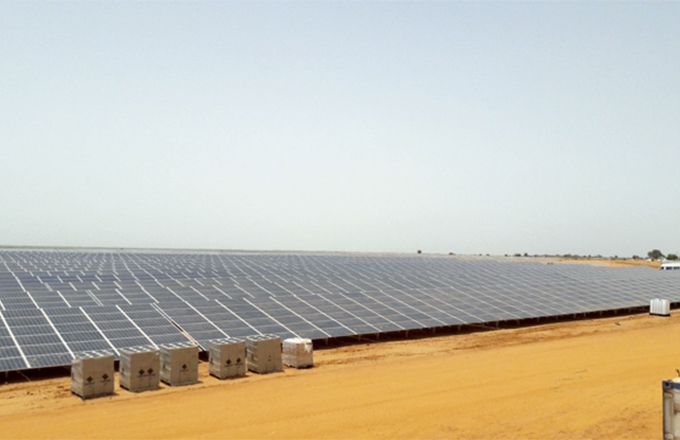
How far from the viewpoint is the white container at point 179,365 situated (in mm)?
20097

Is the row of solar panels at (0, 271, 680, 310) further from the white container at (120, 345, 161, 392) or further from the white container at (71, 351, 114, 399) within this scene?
the white container at (71, 351, 114, 399)

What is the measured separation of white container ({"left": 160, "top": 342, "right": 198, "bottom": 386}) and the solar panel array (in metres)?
2.84

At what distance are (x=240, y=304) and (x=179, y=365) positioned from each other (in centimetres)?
1024

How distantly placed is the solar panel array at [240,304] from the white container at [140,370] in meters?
2.71

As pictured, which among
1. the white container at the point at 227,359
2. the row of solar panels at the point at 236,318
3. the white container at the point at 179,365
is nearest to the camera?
the white container at the point at 179,365

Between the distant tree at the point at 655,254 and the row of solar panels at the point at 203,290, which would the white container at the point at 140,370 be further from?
the distant tree at the point at 655,254

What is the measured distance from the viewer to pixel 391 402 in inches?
712

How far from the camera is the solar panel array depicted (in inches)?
912

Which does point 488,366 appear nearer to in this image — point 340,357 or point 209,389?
point 340,357

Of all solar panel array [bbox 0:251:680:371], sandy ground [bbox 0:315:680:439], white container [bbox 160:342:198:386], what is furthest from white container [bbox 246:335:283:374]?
solar panel array [bbox 0:251:680:371]

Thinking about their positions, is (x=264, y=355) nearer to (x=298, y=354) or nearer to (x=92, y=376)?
(x=298, y=354)

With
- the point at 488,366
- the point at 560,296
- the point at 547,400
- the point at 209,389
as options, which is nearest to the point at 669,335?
the point at 560,296

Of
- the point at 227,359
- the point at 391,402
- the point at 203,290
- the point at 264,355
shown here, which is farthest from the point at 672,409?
the point at 203,290

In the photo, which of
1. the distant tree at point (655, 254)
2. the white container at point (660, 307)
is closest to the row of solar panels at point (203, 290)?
the white container at point (660, 307)
